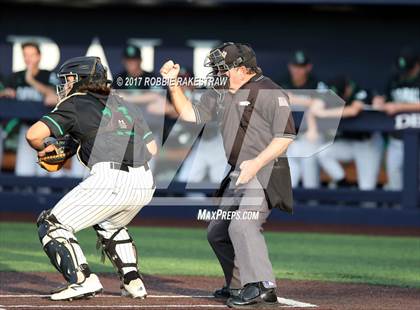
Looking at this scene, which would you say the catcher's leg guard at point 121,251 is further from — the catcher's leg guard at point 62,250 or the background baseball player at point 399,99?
the background baseball player at point 399,99

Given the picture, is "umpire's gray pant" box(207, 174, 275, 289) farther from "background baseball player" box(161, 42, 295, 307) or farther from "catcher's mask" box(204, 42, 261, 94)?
"catcher's mask" box(204, 42, 261, 94)

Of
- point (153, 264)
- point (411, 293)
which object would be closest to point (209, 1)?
point (153, 264)

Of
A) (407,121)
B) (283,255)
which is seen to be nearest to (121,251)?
(283,255)

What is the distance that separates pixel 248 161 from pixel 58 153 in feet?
4.45

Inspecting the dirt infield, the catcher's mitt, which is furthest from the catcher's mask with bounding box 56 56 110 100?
the dirt infield

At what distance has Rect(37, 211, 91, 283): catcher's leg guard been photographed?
6855 millimetres

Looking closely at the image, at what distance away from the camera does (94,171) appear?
23.3 ft

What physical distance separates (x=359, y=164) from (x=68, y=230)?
769 centimetres

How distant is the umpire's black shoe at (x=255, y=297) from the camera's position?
267 inches

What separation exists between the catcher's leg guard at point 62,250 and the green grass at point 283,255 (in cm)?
214

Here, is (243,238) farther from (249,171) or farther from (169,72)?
(169,72)

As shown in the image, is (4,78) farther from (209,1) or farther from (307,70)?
(307,70)

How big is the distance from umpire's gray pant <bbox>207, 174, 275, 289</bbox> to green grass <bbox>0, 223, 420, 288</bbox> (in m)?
1.74

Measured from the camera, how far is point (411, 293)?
26.0ft
